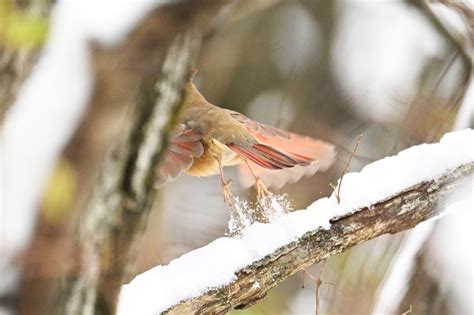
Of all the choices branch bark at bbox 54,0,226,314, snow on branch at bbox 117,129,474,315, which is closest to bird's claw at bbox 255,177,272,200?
snow on branch at bbox 117,129,474,315

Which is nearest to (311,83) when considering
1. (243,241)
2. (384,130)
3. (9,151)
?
(384,130)

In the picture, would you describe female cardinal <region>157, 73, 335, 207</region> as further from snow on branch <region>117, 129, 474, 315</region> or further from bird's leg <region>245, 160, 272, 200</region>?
snow on branch <region>117, 129, 474, 315</region>

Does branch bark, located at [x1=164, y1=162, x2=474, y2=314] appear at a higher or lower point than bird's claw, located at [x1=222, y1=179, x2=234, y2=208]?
higher

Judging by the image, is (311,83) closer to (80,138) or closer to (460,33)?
(460,33)

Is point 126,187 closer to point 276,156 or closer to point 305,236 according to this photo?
point 305,236

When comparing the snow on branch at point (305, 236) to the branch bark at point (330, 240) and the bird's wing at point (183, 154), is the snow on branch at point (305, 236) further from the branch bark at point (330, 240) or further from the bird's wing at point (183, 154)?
the bird's wing at point (183, 154)
